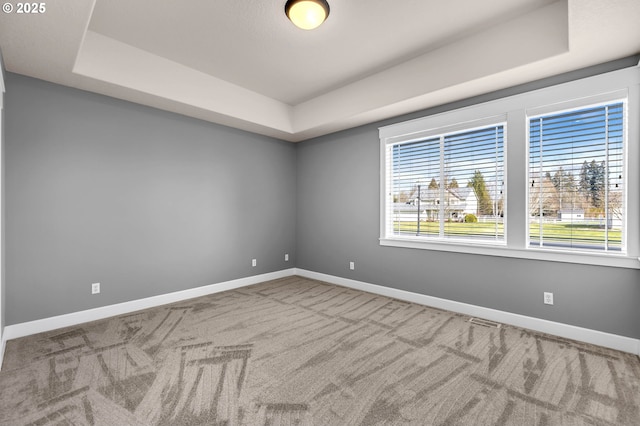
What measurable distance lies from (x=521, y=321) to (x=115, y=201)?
4800 millimetres

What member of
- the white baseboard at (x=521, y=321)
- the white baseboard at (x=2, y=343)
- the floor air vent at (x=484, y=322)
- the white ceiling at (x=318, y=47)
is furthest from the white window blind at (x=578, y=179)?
the white baseboard at (x=2, y=343)

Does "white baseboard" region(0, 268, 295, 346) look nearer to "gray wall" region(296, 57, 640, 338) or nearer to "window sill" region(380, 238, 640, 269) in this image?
"gray wall" region(296, 57, 640, 338)

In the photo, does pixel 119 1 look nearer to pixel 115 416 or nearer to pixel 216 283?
pixel 115 416

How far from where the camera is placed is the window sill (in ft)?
8.71

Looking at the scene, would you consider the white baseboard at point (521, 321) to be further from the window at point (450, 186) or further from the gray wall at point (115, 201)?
the gray wall at point (115, 201)

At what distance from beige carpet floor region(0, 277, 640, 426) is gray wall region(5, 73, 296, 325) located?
579mm

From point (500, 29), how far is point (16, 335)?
18.3 feet

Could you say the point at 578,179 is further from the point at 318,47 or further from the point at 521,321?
the point at 318,47

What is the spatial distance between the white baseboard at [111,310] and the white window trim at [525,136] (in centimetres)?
267

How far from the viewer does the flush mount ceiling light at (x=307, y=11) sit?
2375 mm

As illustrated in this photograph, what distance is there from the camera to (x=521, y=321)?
3.15 meters

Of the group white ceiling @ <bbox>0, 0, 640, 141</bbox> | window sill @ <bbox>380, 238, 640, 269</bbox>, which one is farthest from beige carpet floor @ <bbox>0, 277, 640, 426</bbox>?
white ceiling @ <bbox>0, 0, 640, 141</bbox>

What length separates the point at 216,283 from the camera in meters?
4.52

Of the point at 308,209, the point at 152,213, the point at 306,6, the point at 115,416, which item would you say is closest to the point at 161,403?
the point at 115,416
